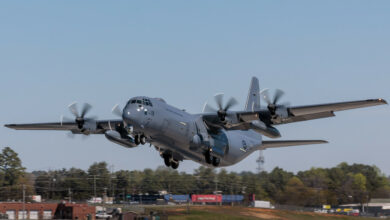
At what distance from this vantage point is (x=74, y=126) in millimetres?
48188

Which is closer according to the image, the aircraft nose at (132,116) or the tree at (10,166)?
the aircraft nose at (132,116)

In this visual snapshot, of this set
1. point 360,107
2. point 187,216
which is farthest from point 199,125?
point 187,216

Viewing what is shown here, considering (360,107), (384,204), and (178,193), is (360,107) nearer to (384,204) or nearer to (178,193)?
(178,193)

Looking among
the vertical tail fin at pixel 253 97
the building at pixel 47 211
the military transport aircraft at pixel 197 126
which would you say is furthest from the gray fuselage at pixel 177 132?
the building at pixel 47 211

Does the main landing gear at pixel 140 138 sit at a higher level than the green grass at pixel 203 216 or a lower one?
higher

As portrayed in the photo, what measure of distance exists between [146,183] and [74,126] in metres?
31.6

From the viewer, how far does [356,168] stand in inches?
4031

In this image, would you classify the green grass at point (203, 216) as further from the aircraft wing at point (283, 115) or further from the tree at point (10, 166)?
the tree at point (10, 166)

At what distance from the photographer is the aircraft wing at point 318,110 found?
37.8 metres

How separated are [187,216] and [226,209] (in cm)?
548

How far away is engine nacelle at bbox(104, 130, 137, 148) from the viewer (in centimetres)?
4450

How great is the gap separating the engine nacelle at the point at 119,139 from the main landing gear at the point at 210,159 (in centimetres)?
596

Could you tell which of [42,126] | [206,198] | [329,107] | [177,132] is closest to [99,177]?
[206,198]

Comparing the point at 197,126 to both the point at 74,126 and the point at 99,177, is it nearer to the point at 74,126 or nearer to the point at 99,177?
the point at 74,126
